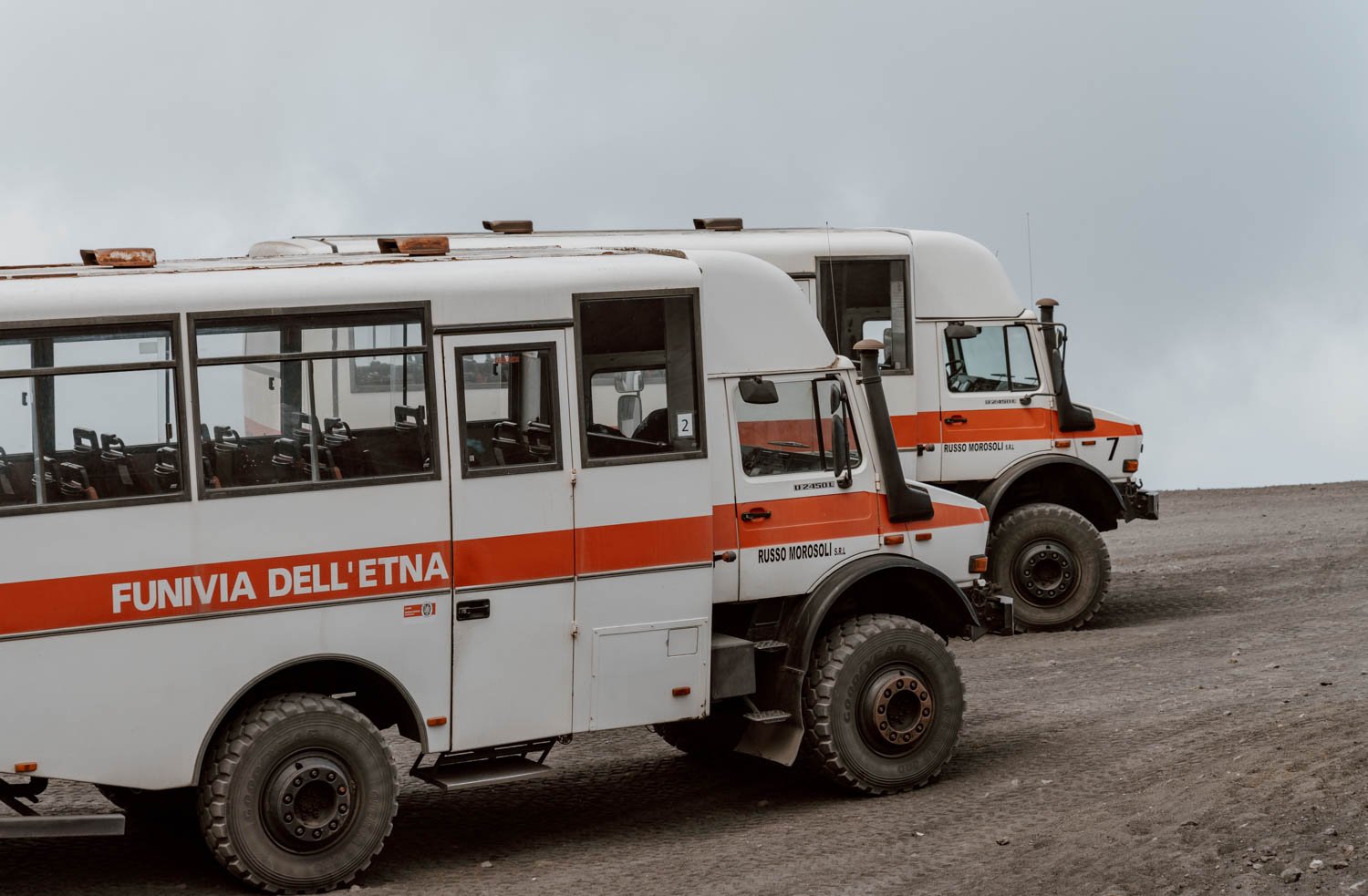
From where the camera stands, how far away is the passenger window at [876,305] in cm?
1697

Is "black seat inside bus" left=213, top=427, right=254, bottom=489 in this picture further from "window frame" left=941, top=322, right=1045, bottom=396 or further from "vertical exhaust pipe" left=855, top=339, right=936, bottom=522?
"window frame" left=941, top=322, right=1045, bottom=396

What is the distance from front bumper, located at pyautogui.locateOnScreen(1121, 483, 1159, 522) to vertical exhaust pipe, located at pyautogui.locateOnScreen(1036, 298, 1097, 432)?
1.17m

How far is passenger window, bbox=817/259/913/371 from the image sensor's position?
17.0 m

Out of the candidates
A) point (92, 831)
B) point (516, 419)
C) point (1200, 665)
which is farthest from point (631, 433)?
point (1200, 665)

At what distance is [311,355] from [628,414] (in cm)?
186

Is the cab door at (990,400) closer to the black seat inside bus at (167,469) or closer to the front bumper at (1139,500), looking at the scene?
the front bumper at (1139,500)

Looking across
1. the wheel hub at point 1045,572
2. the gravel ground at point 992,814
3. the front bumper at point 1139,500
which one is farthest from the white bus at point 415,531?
the front bumper at point 1139,500

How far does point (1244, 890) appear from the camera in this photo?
8.80 metres

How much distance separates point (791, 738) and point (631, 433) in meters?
2.26

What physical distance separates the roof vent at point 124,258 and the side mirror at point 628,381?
2.68 meters

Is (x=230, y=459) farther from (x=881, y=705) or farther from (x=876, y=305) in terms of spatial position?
(x=876, y=305)

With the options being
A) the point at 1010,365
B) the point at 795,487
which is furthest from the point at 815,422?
the point at 1010,365

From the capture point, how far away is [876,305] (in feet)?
56.0

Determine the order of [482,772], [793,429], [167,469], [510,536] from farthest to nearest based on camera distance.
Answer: [793,429] → [482,772] → [510,536] → [167,469]
